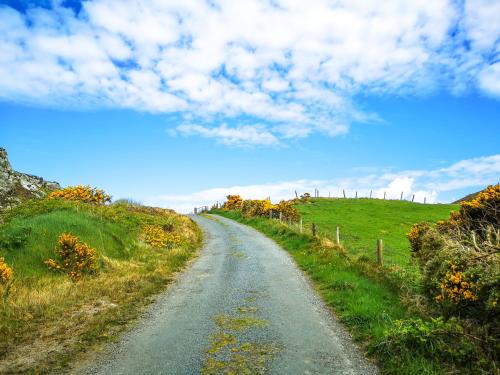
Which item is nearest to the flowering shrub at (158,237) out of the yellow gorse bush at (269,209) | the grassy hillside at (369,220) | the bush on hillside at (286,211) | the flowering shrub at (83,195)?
the flowering shrub at (83,195)

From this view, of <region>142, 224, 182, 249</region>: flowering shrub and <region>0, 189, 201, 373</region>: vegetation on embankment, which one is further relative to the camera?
<region>142, 224, 182, 249</region>: flowering shrub

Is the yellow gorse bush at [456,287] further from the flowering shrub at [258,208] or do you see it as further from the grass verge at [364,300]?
the flowering shrub at [258,208]

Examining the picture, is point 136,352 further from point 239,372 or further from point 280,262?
point 280,262

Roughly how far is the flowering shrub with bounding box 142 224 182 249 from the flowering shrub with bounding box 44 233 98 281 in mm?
7291

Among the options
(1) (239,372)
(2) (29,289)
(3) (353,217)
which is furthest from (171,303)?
(3) (353,217)

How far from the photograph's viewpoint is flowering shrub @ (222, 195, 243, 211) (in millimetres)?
72675

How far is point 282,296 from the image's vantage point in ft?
43.0

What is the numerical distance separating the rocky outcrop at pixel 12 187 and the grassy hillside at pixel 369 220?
23391mm

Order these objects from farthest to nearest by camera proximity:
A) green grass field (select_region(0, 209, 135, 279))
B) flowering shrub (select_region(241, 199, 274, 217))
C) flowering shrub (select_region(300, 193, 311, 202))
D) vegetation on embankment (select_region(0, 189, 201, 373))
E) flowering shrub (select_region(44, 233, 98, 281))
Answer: flowering shrub (select_region(300, 193, 311, 202)) < flowering shrub (select_region(241, 199, 274, 217)) < green grass field (select_region(0, 209, 135, 279)) < flowering shrub (select_region(44, 233, 98, 281)) < vegetation on embankment (select_region(0, 189, 201, 373))

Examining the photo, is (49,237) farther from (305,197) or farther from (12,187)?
(305,197)

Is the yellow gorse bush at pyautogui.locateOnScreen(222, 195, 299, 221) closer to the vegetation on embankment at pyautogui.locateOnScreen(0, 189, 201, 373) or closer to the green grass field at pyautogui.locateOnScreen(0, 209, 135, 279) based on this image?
the vegetation on embankment at pyautogui.locateOnScreen(0, 189, 201, 373)

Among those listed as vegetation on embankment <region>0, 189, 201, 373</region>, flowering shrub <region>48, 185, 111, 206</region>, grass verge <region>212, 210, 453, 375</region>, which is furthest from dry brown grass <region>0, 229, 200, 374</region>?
flowering shrub <region>48, 185, 111, 206</region>

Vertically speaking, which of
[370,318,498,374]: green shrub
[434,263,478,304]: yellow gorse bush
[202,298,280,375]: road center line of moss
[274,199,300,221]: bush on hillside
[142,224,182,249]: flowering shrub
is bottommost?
[202,298,280,375]: road center line of moss

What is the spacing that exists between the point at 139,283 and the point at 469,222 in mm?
13213
